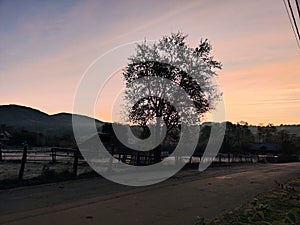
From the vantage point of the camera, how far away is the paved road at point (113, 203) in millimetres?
8016

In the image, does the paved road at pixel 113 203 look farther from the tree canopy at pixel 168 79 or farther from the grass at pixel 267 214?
the tree canopy at pixel 168 79

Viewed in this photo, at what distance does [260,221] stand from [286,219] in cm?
49

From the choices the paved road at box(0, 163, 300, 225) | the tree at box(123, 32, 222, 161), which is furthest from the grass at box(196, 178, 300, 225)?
the tree at box(123, 32, 222, 161)

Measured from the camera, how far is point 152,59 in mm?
26688

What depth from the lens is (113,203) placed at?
1000cm

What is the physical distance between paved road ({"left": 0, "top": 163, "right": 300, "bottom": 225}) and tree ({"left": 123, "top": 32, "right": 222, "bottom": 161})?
12389 mm

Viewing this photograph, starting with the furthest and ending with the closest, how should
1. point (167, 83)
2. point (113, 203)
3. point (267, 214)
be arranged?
point (167, 83)
point (113, 203)
point (267, 214)

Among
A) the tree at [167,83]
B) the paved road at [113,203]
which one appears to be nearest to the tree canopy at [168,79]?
the tree at [167,83]

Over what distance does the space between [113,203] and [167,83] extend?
660 inches

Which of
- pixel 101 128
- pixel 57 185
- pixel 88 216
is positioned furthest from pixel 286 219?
pixel 101 128

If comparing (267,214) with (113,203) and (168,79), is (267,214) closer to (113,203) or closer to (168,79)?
(113,203)

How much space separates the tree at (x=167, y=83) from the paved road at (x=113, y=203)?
12389 millimetres

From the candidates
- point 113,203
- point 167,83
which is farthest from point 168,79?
point 113,203

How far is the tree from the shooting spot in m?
26.3
